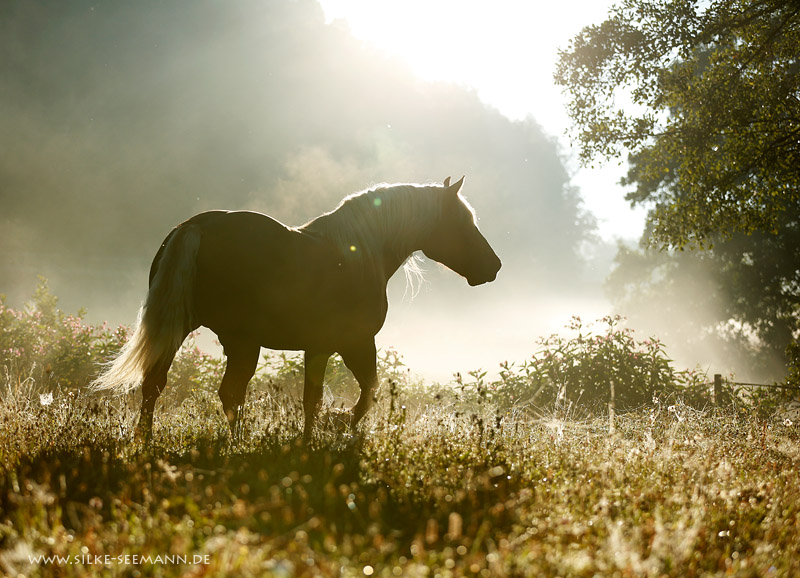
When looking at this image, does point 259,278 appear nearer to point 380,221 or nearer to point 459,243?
point 380,221

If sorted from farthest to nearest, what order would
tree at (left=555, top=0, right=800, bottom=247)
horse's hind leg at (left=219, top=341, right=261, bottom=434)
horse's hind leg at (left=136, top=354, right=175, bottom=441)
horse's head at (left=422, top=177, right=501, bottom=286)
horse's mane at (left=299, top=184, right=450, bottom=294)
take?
1. tree at (left=555, top=0, right=800, bottom=247)
2. horse's head at (left=422, top=177, right=501, bottom=286)
3. horse's mane at (left=299, top=184, right=450, bottom=294)
4. horse's hind leg at (left=219, top=341, right=261, bottom=434)
5. horse's hind leg at (left=136, top=354, right=175, bottom=441)

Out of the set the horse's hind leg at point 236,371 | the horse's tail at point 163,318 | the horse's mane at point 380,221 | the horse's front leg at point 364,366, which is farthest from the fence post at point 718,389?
the horse's tail at point 163,318

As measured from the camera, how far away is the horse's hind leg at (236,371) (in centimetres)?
468

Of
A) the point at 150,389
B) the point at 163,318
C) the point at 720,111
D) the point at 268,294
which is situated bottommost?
the point at 150,389

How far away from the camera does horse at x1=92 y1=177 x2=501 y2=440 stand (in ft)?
13.9

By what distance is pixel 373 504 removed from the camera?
2.55 meters

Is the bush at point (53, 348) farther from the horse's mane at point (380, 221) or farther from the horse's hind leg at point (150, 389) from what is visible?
the horse's mane at point (380, 221)

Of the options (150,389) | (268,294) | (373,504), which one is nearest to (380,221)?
(268,294)

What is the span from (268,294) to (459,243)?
2496 millimetres

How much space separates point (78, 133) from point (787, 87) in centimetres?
2346

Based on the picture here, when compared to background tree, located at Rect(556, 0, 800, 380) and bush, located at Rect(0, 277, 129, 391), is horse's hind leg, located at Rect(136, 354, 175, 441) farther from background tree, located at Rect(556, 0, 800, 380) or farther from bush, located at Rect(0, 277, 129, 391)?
background tree, located at Rect(556, 0, 800, 380)

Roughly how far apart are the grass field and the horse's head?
1.86m

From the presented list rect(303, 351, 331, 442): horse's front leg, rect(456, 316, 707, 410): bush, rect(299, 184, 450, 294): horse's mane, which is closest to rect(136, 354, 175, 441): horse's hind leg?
rect(303, 351, 331, 442): horse's front leg

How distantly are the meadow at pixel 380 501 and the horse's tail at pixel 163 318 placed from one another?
1.39ft
